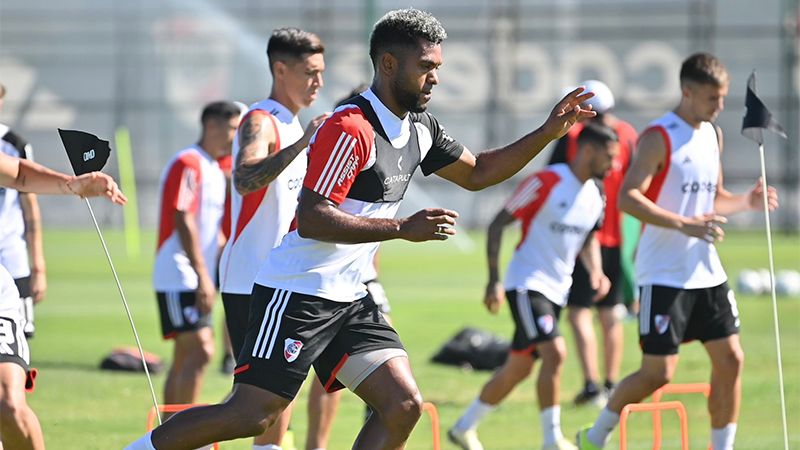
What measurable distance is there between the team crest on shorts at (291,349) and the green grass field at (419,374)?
128 inches

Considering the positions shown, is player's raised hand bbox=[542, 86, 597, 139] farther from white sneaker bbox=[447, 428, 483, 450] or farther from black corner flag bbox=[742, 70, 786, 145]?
white sneaker bbox=[447, 428, 483, 450]

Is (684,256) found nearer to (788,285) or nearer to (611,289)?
(611,289)

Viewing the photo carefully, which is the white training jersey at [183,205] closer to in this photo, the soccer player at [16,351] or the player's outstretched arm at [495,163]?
the soccer player at [16,351]

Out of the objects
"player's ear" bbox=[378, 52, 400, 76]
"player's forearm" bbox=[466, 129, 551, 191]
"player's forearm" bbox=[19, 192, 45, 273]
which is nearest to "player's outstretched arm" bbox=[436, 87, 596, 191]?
"player's forearm" bbox=[466, 129, 551, 191]

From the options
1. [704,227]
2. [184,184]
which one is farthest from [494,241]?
[184,184]

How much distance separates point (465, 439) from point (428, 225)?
363 centimetres

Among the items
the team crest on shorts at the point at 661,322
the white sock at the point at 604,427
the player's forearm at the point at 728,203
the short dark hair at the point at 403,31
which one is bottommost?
the white sock at the point at 604,427

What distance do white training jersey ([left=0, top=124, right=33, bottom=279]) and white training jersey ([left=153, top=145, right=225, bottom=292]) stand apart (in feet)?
3.66

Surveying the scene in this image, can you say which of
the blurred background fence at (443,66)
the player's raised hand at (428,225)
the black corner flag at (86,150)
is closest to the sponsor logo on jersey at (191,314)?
the black corner flag at (86,150)

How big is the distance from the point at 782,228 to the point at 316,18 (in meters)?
18.0

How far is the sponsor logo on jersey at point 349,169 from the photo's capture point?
4.79m

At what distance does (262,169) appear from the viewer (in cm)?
586

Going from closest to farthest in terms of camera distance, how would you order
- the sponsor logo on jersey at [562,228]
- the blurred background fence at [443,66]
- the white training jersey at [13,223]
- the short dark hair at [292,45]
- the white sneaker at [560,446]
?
the short dark hair at [292,45], the white training jersey at [13,223], the white sneaker at [560,446], the sponsor logo on jersey at [562,228], the blurred background fence at [443,66]

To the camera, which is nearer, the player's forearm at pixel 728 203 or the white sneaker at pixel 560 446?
the player's forearm at pixel 728 203
